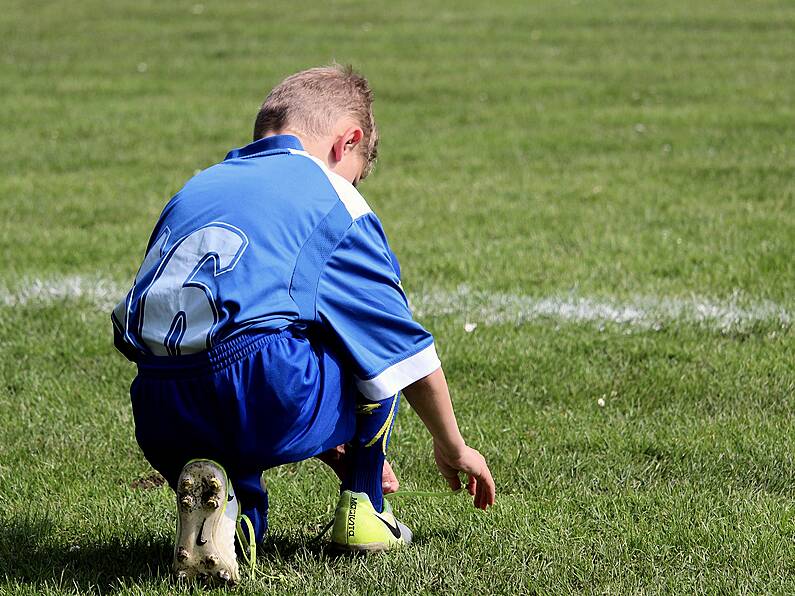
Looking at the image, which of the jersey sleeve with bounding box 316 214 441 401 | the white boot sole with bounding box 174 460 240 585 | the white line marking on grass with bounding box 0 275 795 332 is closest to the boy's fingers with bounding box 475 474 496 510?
the jersey sleeve with bounding box 316 214 441 401

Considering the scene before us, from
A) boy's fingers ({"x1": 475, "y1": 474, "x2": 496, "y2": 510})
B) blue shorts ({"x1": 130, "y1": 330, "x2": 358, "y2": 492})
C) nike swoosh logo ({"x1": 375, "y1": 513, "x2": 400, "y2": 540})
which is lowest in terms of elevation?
nike swoosh logo ({"x1": 375, "y1": 513, "x2": 400, "y2": 540})

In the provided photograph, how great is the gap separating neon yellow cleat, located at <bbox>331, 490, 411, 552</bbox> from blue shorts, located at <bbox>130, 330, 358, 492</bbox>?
26 centimetres

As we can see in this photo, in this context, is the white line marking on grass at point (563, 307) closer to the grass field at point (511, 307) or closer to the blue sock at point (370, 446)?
the grass field at point (511, 307)

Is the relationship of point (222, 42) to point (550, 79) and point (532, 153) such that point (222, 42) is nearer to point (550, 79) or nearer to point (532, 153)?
point (550, 79)

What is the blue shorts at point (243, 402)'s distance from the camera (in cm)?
240

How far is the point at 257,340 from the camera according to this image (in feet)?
7.91

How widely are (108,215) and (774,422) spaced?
4224 mm

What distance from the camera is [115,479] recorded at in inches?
131

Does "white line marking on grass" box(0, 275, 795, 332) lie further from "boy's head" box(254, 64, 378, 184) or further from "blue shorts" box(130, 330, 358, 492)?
"blue shorts" box(130, 330, 358, 492)

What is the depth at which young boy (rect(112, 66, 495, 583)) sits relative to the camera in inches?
94.7

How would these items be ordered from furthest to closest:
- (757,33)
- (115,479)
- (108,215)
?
1. (757,33)
2. (108,215)
3. (115,479)

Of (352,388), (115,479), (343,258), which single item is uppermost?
(343,258)

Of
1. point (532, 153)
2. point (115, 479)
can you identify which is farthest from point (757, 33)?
point (115, 479)

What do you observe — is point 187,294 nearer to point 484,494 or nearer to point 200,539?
point 200,539
